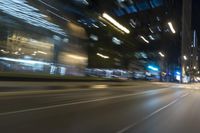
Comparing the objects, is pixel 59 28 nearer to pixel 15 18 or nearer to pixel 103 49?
pixel 15 18

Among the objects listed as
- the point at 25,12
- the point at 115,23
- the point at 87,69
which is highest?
the point at 115,23

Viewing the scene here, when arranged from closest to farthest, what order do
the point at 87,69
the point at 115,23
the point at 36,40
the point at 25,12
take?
the point at 25,12
the point at 36,40
the point at 87,69
the point at 115,23

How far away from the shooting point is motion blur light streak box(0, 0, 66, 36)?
86.7ft

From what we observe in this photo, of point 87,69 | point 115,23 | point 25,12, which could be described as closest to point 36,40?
point 25,12

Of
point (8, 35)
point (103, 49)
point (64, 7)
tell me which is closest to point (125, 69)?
point (103, 49)

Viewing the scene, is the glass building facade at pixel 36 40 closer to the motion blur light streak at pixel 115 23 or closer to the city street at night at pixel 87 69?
the city street at night at pixel 87 69

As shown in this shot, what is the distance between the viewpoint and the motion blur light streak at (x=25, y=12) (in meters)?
26.4

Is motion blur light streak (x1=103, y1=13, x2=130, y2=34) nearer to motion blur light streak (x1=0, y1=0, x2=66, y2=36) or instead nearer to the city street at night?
the city street at night

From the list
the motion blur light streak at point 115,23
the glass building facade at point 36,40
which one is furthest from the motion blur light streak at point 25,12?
the motion blur light streak at point 115,23

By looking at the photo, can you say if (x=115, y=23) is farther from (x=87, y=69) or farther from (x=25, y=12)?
(x=25, y=12)

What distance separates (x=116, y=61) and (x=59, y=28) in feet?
119

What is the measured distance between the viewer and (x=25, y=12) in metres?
29.8

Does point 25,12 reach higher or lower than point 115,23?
lower

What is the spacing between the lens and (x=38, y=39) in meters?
31.6
